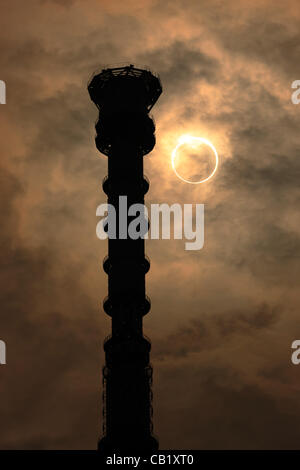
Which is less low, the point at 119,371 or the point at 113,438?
the point at 119,371

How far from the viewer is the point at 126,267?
77.1 m

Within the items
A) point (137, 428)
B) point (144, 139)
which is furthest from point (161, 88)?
point (137, 428)

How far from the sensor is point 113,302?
76125 millimetres

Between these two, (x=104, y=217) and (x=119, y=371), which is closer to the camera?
(x=119, y=371)

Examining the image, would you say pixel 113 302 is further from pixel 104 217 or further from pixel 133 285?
pixel 104 217

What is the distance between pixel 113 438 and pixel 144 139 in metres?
32.2

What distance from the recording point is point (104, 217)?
264ft

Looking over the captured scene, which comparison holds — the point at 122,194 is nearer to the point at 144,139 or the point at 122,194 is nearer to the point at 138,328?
the point at 144,139

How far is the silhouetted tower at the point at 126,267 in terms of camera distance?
7188 centimetres

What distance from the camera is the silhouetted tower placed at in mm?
71875

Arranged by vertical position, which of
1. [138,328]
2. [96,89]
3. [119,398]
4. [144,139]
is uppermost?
[96,89]
